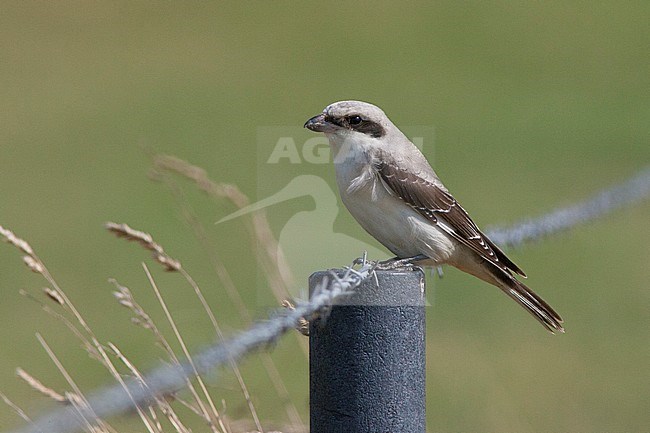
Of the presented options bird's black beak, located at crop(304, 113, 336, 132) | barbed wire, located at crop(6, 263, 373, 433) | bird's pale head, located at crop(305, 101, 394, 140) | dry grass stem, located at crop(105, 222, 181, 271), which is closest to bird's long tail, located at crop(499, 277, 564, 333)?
bird's pale head, located at crop(305, 101, 394, 140)

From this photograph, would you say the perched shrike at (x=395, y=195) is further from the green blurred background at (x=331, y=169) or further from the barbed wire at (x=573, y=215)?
the green blurred background at (x=331, y=169)

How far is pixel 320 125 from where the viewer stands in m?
4.24

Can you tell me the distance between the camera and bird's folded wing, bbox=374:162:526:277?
13.8ft

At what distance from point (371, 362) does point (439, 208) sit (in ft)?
5.02

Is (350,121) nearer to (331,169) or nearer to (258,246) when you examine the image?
(258,246)

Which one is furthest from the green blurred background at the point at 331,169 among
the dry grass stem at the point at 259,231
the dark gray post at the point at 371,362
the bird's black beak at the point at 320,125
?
the dark gray post at the point at 371,362

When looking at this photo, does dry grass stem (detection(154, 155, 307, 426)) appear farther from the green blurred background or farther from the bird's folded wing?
the bird's folded wing

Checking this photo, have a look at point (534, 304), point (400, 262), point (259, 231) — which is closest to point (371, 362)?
point (400, 262)

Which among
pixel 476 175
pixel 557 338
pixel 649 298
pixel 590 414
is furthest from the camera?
pixel 476 175

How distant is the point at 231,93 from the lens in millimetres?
17703

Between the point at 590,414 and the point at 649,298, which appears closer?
the point at 590,414

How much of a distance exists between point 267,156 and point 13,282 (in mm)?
6302

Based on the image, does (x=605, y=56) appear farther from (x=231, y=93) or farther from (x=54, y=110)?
(x=54, y=110)

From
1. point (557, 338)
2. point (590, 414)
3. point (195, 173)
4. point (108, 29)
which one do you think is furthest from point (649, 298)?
point (108, 29)
